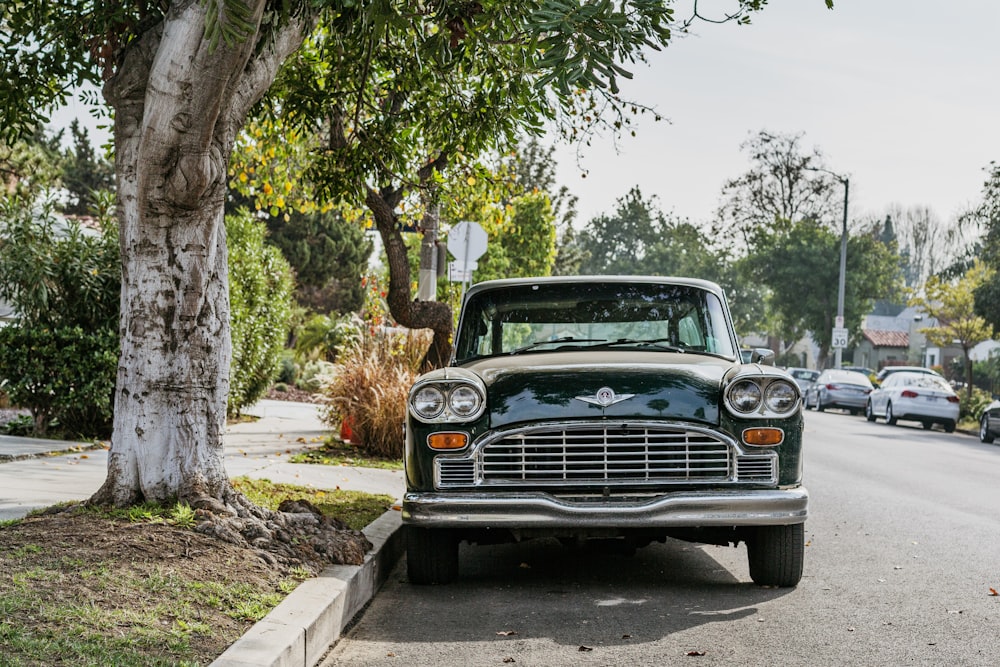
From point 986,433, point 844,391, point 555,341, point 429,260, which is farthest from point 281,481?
point 844,391

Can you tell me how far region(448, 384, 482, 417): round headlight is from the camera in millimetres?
6113

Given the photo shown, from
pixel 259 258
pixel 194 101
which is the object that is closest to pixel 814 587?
pixel 194 101

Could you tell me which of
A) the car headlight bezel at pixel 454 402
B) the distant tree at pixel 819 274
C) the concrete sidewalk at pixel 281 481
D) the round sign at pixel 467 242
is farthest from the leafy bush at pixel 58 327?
the distant tree at pixel 819 274

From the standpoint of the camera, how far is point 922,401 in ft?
92.5

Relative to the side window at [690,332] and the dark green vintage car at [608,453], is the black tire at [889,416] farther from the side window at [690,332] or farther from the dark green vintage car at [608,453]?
the dark green vintage car at [608,453]

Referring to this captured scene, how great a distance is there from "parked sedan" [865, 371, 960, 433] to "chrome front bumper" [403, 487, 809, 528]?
23.9m

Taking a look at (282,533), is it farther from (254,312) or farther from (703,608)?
(254,312)

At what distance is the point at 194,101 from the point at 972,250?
3490 cm

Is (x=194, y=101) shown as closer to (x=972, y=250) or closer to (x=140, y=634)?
(x=140, y=634)

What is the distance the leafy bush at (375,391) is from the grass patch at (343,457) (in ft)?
0.51

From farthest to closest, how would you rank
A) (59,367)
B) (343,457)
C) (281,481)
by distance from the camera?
(343,457) < (59,367) < (281,481)

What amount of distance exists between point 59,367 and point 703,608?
7793 millimetres

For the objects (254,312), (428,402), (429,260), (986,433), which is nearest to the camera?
(428,402)

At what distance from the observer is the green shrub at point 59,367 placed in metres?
11.4
